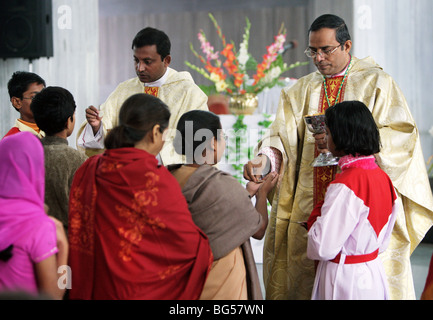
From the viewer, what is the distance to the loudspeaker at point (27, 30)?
546 cm

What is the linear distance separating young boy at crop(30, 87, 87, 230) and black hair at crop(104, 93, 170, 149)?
1.37ft

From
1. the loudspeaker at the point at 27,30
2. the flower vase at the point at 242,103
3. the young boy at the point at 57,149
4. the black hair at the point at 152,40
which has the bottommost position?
the young boy at the point at 57,149

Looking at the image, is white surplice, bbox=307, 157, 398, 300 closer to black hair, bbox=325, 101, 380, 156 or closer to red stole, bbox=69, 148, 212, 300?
black hair, bbox=325, 101, 380, 156

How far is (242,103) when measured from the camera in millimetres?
5117

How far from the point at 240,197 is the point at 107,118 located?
4.74 feet

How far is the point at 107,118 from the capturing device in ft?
10.8

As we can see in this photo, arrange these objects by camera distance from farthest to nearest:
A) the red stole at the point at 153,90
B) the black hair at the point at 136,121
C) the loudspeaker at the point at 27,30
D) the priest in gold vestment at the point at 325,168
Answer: the loudspeaker at the point at 27,30 → the red stole at the point at 153,90 → the priest in gold vestment at the point at 325,168 → the black hair at the point at 136,121

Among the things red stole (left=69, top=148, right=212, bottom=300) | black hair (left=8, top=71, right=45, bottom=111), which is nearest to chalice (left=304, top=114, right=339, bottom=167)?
red stole (left=69, top=148, right=212, bottom=300)

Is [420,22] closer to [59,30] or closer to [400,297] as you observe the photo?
[59,30]

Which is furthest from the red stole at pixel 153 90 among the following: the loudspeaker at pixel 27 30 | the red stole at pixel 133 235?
the loudspeaker at pixel 27 30

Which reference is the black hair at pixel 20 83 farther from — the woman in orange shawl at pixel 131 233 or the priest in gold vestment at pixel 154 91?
the woman in orange shawl at pixel 131 233

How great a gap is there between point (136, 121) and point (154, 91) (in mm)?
1333

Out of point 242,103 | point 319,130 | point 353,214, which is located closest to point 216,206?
point 353,214

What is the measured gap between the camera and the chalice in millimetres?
2605
